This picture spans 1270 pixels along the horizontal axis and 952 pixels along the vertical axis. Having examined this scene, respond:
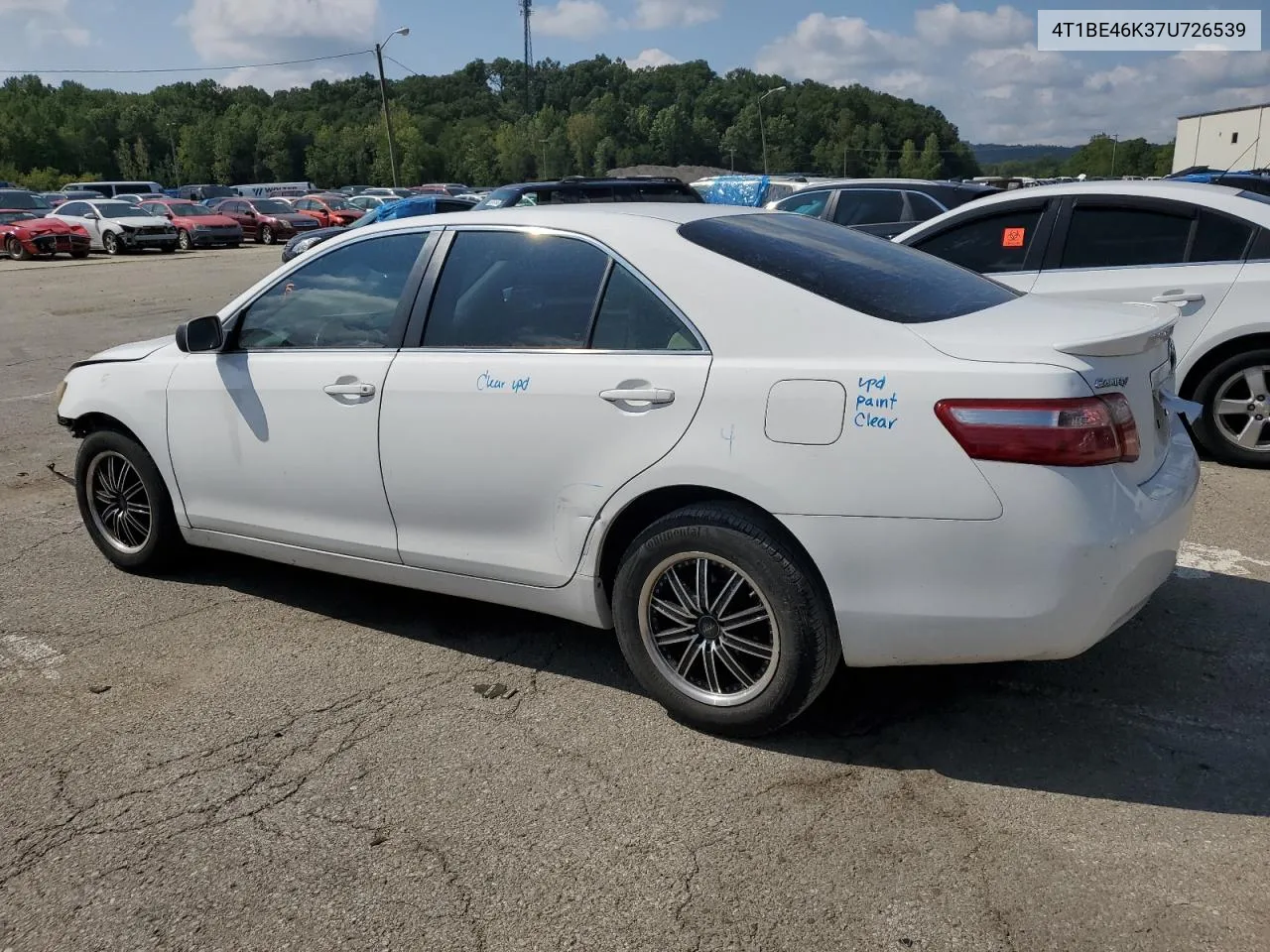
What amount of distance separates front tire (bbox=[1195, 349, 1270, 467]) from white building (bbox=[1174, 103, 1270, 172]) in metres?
50.0

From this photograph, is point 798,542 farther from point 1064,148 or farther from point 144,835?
point 1064,148

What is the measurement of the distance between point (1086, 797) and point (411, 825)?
1885 mm

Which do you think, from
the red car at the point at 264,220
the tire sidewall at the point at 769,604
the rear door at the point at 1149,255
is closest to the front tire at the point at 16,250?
the red car at the point at 264,220

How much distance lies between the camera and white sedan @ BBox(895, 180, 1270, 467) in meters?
6.18

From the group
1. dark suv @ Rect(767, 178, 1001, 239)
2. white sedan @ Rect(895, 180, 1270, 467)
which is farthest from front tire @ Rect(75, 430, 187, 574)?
dark suv @ Rect(767, 178, 1001, 239)

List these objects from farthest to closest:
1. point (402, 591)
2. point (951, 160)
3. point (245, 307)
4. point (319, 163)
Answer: point (951, 160)
point (319, 163)
point (402, 591)
point (245, 307)

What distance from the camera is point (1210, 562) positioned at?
4.77 m

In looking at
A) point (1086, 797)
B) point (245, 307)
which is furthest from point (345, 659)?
point (1086, 797)

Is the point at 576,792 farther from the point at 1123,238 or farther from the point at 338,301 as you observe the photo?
the point at 1123,238

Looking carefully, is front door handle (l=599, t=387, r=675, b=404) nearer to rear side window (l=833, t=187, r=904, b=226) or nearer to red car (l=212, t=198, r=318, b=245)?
rear side window (l=833, t=187, r=904, b=226)

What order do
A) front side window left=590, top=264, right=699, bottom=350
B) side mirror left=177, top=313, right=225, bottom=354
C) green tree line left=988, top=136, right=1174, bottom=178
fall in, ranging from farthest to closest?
green tree line left=988, top=136, right=1174, bottom=178, side mirror left=177, top=313, right=225, bottom=354, front side window left=590, top=264, right=699, bottom=350

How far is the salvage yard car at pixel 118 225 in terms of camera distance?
30094 millimetres

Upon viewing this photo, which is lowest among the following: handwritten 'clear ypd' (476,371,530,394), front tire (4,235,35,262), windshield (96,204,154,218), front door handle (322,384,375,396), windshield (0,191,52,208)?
front tire (4,235,35,262)

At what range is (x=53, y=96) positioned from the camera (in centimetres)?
11750
